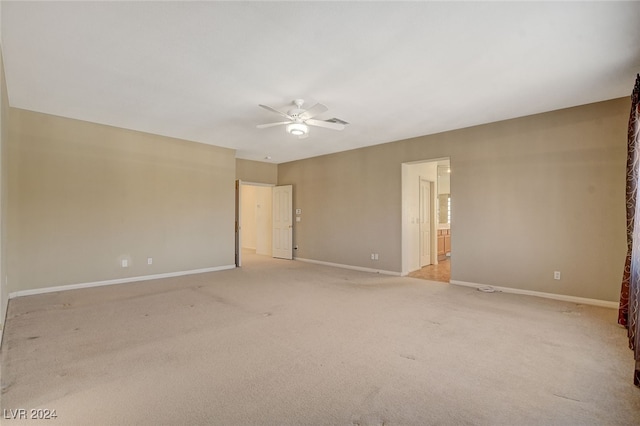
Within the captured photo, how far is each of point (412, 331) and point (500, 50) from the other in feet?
9.75

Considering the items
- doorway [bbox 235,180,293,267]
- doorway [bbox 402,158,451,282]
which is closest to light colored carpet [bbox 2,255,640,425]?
doorway [bbox 402,158,451,282]

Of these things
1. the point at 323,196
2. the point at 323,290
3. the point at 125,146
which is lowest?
the point at 323,290

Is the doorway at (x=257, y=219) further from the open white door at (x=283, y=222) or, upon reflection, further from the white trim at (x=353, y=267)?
the white trim at (x=353, y=267)

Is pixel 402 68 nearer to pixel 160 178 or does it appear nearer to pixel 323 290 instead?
pixel 323 290

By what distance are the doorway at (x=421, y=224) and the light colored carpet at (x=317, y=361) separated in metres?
2.03

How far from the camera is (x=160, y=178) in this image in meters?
5.99

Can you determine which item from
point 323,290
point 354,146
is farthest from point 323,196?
point 323,290

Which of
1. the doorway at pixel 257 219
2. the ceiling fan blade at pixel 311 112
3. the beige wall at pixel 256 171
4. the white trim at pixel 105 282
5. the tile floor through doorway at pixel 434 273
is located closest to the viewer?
the ceiling fan blade at pixel 311 112

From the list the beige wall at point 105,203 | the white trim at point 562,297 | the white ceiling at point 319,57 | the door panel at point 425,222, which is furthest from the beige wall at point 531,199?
the beige wall at point 105,203

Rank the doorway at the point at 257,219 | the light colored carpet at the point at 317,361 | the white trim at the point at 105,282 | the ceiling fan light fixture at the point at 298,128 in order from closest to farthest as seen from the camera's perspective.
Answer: the light colored carpet at the point at 317,361 < the ceiling fan light fixture at the point at 298,128 < the white trim at the point at 105,282 < the doorway at the point at 257,219

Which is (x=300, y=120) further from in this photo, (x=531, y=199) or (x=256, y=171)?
(x=256, y=171)

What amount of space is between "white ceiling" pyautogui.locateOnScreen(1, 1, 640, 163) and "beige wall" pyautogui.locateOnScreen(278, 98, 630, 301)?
441 mm

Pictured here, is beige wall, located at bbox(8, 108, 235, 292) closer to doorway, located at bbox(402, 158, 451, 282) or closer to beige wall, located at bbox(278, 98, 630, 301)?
beige wall, located at bbox(278, 98, 630, 301)

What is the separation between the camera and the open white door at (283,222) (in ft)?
27.9
